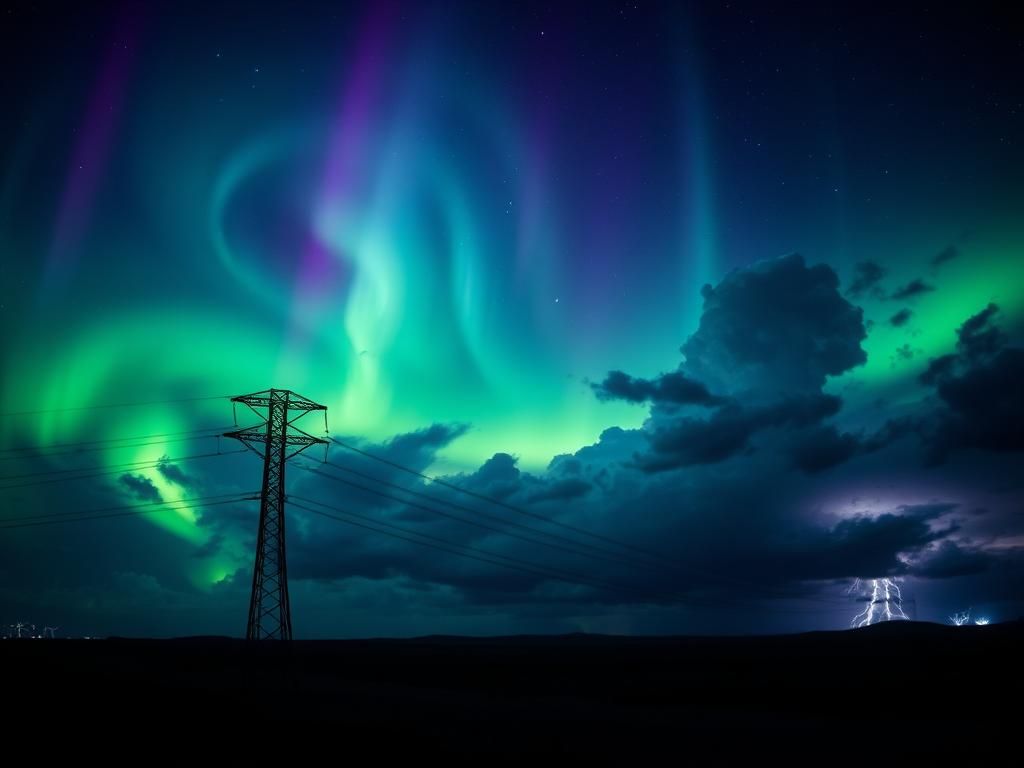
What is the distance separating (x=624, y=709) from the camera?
3316 cm

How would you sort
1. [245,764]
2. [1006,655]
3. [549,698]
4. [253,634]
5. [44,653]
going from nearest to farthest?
[245,764]
[549,698]
[253,634]
[44,653]
[1006,655]

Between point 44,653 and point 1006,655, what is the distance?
10074 centimetres

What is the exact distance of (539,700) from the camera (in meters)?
36.0

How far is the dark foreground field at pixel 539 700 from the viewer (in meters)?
24.9

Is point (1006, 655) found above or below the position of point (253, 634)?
below

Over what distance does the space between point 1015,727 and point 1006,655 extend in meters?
63.0

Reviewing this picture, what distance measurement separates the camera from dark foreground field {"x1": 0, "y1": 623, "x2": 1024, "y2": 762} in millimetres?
24922

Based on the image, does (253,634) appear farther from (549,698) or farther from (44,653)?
(549,698)

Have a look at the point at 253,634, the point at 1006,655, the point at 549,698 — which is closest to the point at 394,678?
the point at 253,634

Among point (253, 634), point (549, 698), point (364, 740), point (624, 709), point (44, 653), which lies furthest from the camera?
point (44, 653)

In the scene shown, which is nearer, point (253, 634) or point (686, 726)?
point (686, 726)

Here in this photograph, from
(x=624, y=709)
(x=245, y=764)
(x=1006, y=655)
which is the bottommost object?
(x=1006, y=655)

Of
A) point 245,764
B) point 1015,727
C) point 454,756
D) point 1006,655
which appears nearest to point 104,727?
point 245,764

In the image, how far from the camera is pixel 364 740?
22422 mm
